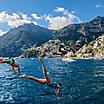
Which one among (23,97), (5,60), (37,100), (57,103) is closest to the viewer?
(5,60)

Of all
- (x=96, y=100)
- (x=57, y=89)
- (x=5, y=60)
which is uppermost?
(x=5, y=60)

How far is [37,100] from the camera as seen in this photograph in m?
51.9

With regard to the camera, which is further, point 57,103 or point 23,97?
point 23,97

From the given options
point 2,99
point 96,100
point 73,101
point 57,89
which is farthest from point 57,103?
point 57,89

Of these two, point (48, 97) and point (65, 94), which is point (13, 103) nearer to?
point (48, 97)

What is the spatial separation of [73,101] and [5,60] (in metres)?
32.6

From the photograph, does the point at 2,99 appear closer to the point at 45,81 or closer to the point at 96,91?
the point at 96,91

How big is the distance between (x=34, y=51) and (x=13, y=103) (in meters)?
34.7

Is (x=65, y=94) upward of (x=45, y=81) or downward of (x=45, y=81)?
downward

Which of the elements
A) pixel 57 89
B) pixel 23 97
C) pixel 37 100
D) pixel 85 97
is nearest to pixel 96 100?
pixel 85 97

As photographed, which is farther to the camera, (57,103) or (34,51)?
(57,103)

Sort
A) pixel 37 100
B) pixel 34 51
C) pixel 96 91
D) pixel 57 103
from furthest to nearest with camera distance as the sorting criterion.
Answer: pixel 96 91, pixel 37 100, pixel 57 103, pixel 34 51

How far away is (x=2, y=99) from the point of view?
54094 mm

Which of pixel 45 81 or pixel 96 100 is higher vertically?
pixel 45 81
